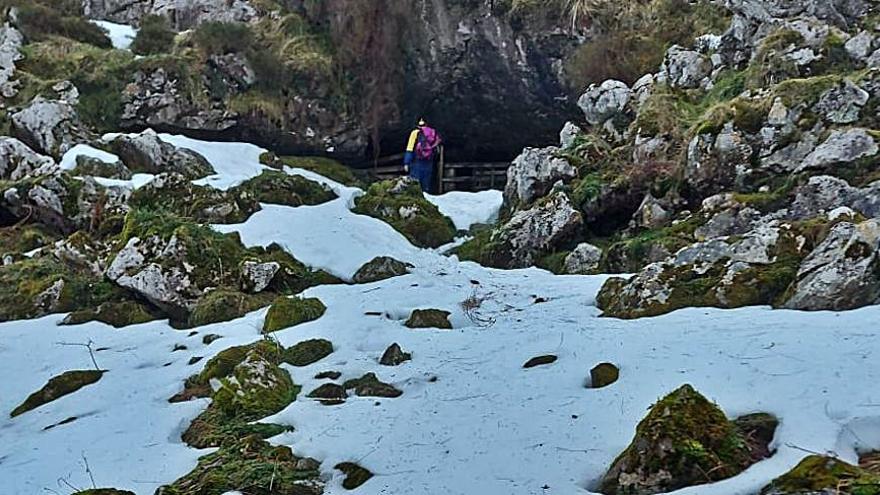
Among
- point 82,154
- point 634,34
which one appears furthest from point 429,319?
point 634,34

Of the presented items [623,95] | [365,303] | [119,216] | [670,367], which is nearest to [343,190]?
[119,216]

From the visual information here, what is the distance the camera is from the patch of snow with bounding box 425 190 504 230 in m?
12.4

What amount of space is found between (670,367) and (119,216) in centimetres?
823

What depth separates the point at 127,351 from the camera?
22.8 feet

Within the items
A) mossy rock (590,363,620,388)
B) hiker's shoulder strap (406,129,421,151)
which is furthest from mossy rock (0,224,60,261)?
mossy rock (590,363,620,388)

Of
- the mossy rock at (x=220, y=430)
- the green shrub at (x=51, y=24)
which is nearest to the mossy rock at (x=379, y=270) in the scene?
the mossy rock at (x=220, y=430)

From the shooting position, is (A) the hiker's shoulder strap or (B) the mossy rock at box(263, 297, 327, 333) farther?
(A) the hiker's shoulder strap

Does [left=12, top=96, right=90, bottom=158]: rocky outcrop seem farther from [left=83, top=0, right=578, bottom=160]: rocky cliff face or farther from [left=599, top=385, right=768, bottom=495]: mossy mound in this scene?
[left=599, top=385, right=768, bottom=495]: mossy mound

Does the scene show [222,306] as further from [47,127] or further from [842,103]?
[47,127]

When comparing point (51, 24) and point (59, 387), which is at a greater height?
point (51, 24)

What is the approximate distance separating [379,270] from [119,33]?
40.1 ft

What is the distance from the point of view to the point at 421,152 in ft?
51.3

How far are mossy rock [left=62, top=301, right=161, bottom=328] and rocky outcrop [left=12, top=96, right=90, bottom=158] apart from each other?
6.18 m

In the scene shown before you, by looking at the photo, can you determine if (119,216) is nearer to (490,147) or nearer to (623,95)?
(623,95)
